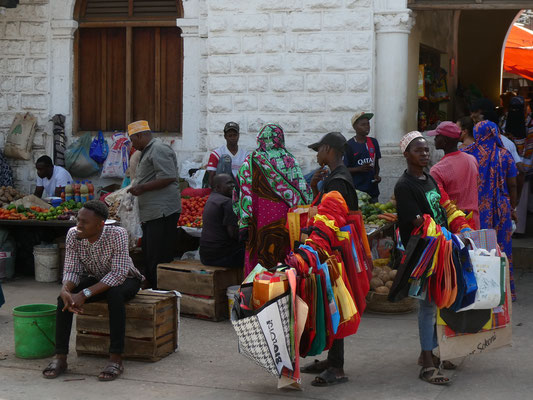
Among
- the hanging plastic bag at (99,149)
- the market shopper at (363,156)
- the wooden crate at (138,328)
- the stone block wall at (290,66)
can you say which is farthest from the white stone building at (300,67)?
the wooden crate at (138,328)

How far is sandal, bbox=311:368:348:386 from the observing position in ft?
19.0

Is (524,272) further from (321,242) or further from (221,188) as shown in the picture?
(321,242)

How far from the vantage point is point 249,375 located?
6.11m

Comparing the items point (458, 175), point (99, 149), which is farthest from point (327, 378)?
point (99, 149)

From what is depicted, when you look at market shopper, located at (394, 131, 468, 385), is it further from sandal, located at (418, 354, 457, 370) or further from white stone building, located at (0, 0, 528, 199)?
white stone building, located at (0, 0, 528, 199)

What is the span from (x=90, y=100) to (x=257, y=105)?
2678 mm

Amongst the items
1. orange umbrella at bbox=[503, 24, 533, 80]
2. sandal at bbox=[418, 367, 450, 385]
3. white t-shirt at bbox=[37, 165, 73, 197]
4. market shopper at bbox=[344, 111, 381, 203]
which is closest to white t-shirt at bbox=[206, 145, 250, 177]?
market shopper at bbox=[344, 111, 381, 203]

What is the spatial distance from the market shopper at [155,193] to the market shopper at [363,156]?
2.19 m

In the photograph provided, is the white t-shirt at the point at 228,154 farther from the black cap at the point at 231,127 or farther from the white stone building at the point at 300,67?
the white stone building at the point at 300,67

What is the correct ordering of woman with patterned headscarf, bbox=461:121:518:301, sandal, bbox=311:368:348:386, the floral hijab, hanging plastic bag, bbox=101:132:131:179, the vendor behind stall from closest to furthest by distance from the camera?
sandal, bbox=311:368:348:386, the floral hijab, the vendor behind stall, woman with patterned headscarf, bbox=461:121:518:301, hanging plastic bag, bbox=101:132:131:179

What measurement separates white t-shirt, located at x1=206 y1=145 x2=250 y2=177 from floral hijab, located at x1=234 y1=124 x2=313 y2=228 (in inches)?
96.9

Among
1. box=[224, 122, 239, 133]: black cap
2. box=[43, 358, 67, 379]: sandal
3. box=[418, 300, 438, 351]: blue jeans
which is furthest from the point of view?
box=[224, 122, 239, 133]: black cap

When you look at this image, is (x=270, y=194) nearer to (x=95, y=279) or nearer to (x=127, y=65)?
(x=95, y=279)

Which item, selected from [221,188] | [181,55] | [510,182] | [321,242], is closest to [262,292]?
[321,242]
